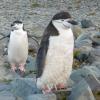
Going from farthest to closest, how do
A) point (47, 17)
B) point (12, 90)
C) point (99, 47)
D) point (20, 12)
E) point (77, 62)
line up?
point (20, 12), point (47, 17), point (99, 47), point (77, 62), point (12, 90)

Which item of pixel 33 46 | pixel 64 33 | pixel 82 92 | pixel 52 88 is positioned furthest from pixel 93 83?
pixel 33 46

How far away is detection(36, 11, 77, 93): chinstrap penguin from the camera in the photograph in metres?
4.09

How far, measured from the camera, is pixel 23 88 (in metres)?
4.71

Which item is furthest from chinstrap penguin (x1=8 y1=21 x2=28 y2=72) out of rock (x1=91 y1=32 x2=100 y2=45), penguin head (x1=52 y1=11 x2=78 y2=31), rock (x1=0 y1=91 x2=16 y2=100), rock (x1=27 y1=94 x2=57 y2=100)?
penguin head (x1=52 y1=11 x2=78 y2=31)

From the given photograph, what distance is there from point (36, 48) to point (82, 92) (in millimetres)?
3147

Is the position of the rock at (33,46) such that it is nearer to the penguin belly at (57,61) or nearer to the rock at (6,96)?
the rock at (6,96)

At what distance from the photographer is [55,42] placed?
13.5ft

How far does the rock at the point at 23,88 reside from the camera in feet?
15.2

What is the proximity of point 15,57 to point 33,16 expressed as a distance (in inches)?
196

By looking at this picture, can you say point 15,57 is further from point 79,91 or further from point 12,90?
point 79,91

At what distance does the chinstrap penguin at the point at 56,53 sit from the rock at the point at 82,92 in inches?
5.3

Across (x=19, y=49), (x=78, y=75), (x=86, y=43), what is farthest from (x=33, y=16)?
(x=78, y=75)

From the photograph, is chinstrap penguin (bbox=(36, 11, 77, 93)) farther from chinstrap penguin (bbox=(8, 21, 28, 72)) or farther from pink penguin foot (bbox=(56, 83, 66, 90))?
chinstrap penguin (bbox=(8, 21, 28, 72))

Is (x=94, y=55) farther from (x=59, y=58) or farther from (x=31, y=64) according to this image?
(x=59, y=58)
